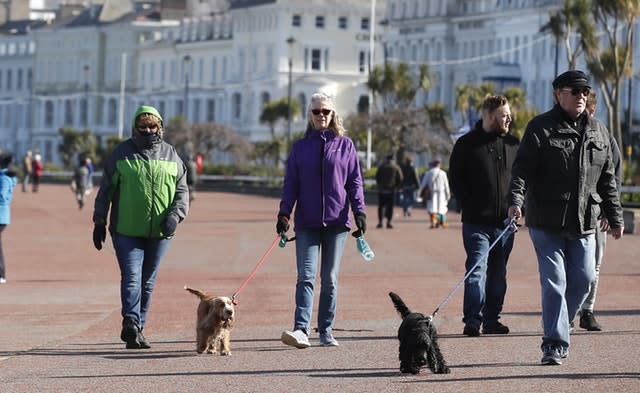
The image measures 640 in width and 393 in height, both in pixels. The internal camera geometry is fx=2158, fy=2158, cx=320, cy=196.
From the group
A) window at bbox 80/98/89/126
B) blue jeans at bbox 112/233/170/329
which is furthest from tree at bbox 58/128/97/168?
blue jeans at bbox 112/233/170/329

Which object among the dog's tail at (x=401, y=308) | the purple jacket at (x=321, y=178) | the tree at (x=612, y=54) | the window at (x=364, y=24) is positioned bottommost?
the dog's tail at (x=401, y=308)

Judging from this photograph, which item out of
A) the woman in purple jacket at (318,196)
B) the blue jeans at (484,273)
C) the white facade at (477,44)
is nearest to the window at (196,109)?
the white facade at (477,44)

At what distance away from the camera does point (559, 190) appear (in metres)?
13.0

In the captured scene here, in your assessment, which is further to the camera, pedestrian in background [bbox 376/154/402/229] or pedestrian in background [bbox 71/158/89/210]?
pedestrian in background [bbox 71/158/89/210]

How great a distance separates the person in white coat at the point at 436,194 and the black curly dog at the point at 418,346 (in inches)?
Result: 1095

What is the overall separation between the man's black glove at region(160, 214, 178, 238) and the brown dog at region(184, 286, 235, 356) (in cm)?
64

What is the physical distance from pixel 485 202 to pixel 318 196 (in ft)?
5.12

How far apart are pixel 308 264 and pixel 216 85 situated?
13863cm

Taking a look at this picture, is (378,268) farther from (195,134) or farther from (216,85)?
(216,85)

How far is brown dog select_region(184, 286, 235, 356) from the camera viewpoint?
44.6 feet

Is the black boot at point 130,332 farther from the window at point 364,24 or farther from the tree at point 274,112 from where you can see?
the window at point 364,24

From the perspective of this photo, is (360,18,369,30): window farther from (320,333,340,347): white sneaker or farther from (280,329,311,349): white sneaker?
(280,329,311,349): white sneaker

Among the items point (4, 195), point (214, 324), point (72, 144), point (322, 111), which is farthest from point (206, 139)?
point (214, 324)

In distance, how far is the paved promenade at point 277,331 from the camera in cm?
1235
